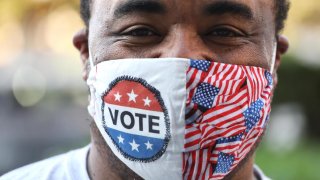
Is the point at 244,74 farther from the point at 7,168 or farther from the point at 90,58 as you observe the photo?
the point at 7,168

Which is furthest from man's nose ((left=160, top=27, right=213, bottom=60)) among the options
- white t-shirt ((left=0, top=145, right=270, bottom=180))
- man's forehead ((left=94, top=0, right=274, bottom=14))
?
white t-shirt ((left=0, top=145, right=270, bottom=180))

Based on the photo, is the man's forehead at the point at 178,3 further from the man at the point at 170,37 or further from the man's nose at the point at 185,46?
the man's nose at the point at 185,46

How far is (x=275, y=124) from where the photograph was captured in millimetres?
16094

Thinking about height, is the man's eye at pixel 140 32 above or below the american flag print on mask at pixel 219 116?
above

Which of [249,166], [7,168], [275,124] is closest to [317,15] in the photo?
[275,124]

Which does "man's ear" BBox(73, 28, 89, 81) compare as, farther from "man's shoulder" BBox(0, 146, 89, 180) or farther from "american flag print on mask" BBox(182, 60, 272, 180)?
"american flag print on mask" BBox(182, 60, 272, 180)

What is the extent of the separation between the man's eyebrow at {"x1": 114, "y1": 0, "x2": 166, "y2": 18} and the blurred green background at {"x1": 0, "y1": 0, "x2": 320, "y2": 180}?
81 cm

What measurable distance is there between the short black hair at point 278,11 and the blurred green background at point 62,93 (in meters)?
0.32

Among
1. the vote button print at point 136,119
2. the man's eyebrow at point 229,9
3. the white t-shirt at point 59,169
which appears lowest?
the white t-shirt at point 59,169

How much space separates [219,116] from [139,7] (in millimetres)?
620

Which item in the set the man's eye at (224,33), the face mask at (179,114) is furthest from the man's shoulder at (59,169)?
the man's eye at (224,33)

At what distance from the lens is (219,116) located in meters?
3.23

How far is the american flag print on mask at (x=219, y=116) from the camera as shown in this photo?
318 cm

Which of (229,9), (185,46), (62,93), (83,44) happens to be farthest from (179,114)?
(62,93)
